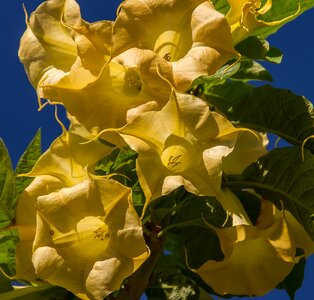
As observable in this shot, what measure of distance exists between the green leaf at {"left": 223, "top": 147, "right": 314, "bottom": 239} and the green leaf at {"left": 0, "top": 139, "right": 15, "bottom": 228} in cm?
33

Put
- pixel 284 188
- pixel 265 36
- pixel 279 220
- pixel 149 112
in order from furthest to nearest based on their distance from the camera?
pixel 265 36 < pixel 284 188 < pixel 279 220 < pixel 149 112

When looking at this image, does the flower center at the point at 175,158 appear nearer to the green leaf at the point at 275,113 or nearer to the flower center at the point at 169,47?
the flower center at the point at 169,47

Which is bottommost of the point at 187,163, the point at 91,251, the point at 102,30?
the point at 91,251

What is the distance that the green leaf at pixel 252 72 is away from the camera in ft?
4.78

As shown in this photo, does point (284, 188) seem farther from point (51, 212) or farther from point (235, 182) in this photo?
point (51, 212)

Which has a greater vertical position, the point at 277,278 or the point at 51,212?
the point at 51,212

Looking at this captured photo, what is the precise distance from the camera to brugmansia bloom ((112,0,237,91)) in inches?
42.2

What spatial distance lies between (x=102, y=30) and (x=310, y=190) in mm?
412

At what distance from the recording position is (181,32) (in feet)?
3.77

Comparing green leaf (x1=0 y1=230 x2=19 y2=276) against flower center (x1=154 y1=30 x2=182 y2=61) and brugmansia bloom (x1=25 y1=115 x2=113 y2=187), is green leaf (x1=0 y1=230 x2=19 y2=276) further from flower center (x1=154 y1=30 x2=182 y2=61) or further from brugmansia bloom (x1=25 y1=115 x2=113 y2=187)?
flower center (x1=154 y1=30 x2=182 y2=61)

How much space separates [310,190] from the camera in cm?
125

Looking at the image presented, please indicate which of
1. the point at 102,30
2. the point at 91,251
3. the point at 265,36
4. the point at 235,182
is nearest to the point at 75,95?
the point at 102,30

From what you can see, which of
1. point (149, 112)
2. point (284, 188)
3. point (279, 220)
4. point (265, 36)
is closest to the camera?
point (149, 112)

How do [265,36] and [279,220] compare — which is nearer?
[279,220]
